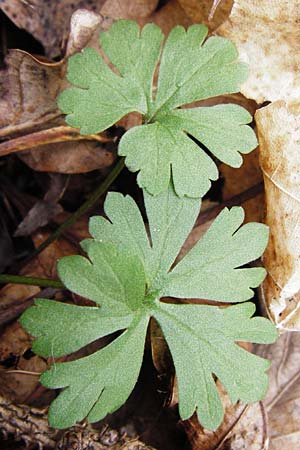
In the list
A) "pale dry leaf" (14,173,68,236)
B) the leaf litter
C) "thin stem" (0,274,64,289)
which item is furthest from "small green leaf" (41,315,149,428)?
"pale dry leaf" (14,173,68,236)

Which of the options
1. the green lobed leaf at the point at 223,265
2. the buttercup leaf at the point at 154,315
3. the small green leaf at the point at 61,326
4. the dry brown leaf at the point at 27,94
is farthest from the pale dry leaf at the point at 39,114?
the small green leaf at the point at 61,326

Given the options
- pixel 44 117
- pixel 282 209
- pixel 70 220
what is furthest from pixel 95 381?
pixel 44 117

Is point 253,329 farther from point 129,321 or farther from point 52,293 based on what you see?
point 52,293

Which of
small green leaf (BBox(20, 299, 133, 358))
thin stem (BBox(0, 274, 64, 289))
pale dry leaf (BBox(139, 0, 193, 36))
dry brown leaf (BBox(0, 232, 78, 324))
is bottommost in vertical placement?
dry brown leaf (BBox(0, 232, 78, 324))

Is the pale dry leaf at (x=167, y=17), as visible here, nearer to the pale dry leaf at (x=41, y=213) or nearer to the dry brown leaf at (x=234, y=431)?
the pale dry leaf at (x=41, y=213)

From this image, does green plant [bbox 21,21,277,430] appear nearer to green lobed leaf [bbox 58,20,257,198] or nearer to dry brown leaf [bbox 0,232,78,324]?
green lobed leaf [bbox 58,20,257,198]

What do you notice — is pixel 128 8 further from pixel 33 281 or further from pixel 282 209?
pixel 33 281
